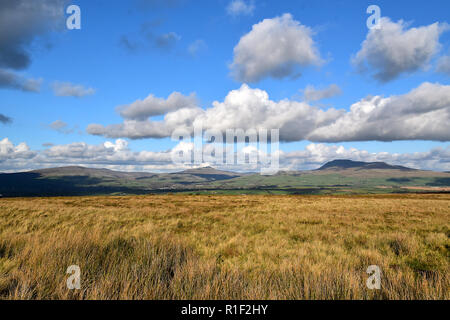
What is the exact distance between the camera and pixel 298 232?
12.6 meters

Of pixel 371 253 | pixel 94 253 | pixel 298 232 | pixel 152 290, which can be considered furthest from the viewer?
pixel 298 232
